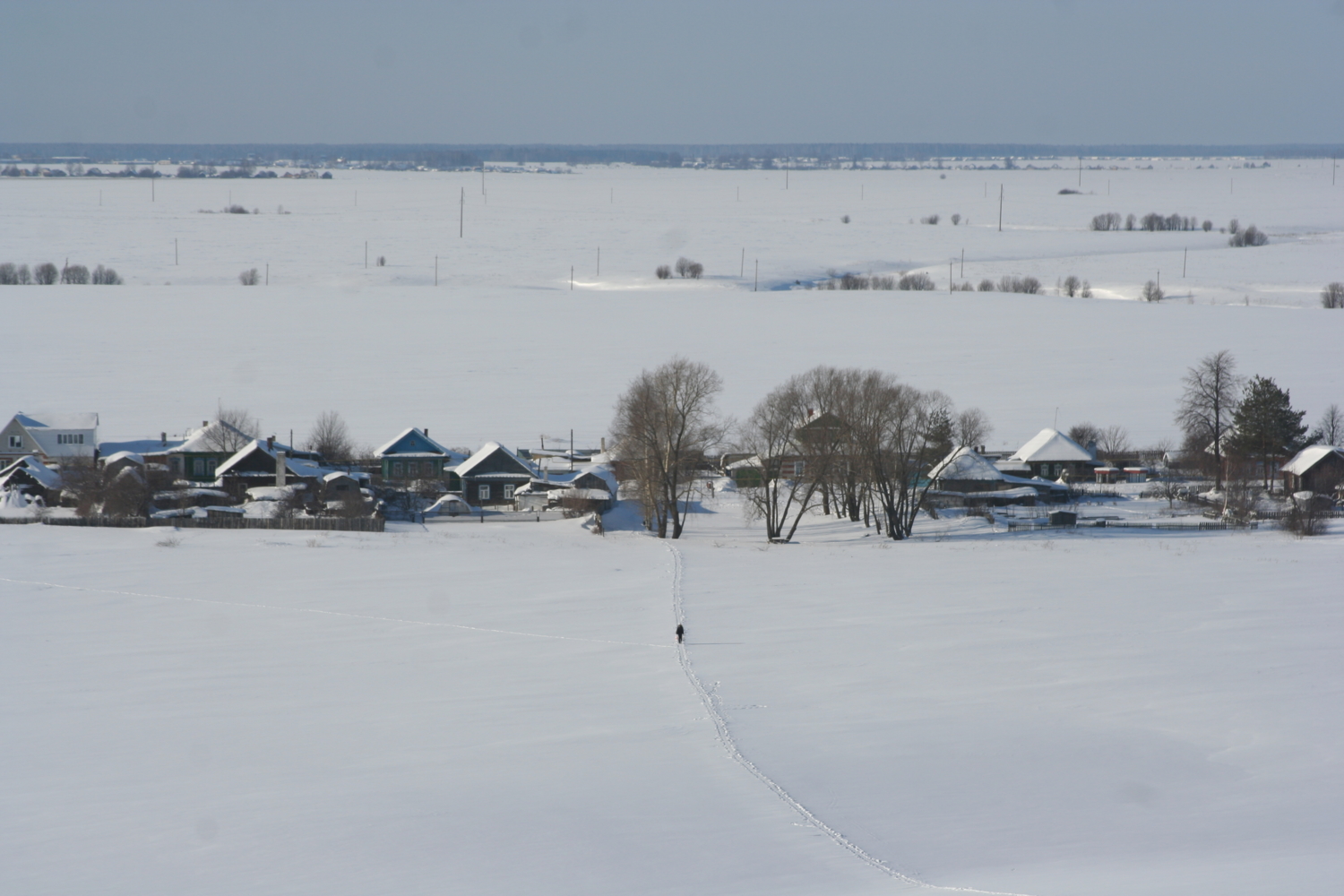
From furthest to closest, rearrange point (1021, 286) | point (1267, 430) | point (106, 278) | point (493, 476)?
point (1021, 286) < point (106, 278) < point (1267, 430) < point (493, 476)

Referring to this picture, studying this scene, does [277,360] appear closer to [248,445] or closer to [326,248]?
[248,445]

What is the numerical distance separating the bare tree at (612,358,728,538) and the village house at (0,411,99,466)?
17.1m

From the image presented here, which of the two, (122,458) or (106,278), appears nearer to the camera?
(122,458)

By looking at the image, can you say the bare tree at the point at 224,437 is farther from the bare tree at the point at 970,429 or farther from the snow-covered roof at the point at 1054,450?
the snow-covered roof at the point at 1054,450

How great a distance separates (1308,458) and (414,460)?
27149mm

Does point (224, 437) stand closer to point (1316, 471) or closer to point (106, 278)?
point (1316, 471)

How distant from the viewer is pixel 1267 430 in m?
40.2

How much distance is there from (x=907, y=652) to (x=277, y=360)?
46620 mm

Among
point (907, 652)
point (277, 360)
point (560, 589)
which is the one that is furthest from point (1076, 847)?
point (277, 360)

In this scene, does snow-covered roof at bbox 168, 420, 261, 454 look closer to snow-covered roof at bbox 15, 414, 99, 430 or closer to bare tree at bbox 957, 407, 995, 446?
snow-covered roof at bbox 15, 414, 99, 430

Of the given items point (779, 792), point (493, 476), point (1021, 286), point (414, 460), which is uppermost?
point (1021, 286)

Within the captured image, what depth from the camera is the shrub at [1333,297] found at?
74581 mm

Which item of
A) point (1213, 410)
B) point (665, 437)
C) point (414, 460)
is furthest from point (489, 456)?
point (1213, 410)

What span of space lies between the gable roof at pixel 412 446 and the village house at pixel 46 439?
9.07 meters
